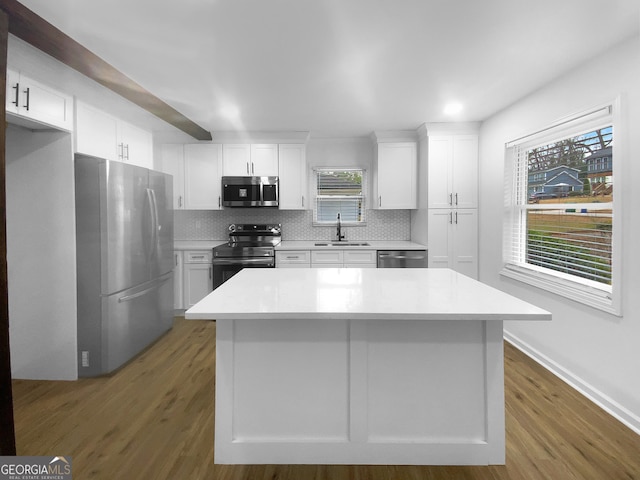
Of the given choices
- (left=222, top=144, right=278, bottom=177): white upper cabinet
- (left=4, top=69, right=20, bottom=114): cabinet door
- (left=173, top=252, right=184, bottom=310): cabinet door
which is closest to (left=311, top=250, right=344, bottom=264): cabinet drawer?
(left=222, top=144, right=278, bottom=177): white upper cabinet

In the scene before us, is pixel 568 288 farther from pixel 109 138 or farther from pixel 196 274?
pixel 109 138

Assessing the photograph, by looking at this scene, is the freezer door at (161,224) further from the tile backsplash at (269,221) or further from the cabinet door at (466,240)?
the cabinet door at (466,240)

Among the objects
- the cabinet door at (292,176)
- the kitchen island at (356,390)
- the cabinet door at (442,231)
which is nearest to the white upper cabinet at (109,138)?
the cabinet door at (292,176)

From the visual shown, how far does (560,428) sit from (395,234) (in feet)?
10.5

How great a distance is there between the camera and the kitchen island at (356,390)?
1.78 metres

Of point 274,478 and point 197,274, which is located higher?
point 197,274

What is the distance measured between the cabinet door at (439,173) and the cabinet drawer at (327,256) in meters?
1.25

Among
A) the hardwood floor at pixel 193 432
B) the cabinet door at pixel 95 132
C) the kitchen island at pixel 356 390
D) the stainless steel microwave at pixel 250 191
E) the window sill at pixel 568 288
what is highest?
the cabinet door at pixel 95 132

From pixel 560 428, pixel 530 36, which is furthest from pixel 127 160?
pixel 560 428

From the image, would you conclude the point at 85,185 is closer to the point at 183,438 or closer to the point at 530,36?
the point at 183,438

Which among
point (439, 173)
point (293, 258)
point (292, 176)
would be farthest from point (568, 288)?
point (292, 176)

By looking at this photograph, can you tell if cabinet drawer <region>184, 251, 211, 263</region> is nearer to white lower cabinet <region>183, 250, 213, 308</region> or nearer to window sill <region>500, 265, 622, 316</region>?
white lower cabinet <region>183, 250, 213, 308</region>

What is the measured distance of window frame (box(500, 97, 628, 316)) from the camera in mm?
2309

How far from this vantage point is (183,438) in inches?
81.1
